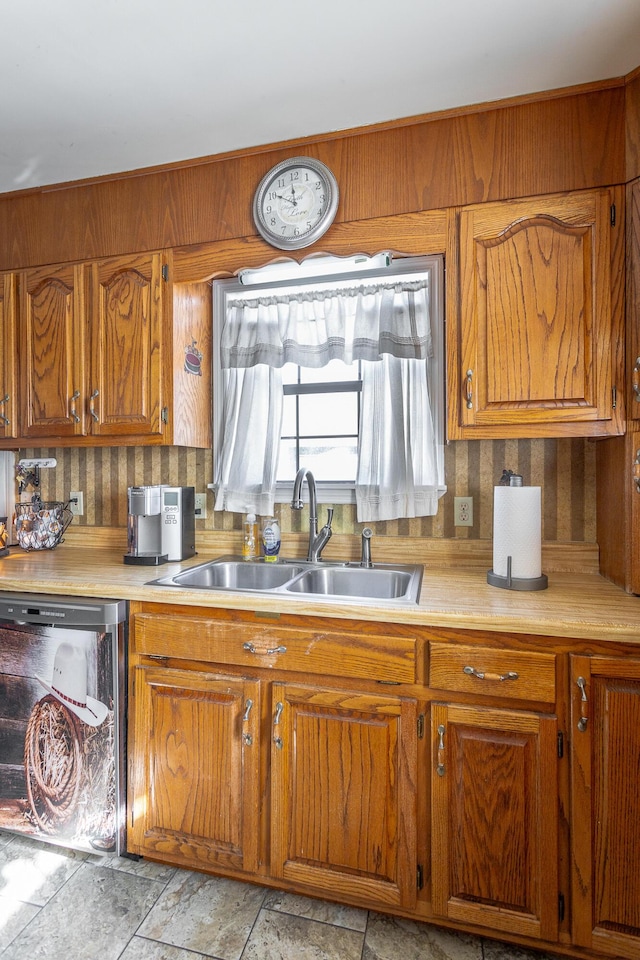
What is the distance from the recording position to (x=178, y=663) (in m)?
1.57

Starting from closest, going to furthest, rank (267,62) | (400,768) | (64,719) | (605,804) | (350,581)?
A: (605,804)
(400,768)
(267,62)
(64,719)
(350,581)

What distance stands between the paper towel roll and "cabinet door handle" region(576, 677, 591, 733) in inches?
14.5

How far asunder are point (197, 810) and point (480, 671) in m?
0.97

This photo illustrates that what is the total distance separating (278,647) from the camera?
147cm

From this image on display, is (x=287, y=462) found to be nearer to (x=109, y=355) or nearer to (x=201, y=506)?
(x=201, y=506)

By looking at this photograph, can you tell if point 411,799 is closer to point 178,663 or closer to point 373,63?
point 178,663

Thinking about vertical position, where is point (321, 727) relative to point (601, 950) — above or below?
above

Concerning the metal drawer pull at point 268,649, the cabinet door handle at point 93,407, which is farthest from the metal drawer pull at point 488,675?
the cabinet door handle at point 93,407

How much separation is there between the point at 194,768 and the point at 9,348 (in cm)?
183

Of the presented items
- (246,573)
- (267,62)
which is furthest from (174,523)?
(267,62)

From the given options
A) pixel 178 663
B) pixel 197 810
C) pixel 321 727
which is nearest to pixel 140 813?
pixel 197 810

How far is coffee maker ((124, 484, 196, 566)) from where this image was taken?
6.57 feet

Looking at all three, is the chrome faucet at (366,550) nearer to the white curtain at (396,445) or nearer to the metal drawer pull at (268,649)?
the white curtain at (396,445)

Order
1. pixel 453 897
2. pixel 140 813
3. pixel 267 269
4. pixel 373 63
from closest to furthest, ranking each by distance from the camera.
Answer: pixel 453 897
pixel 373 63
pixel 140 813
pixel 267 269
